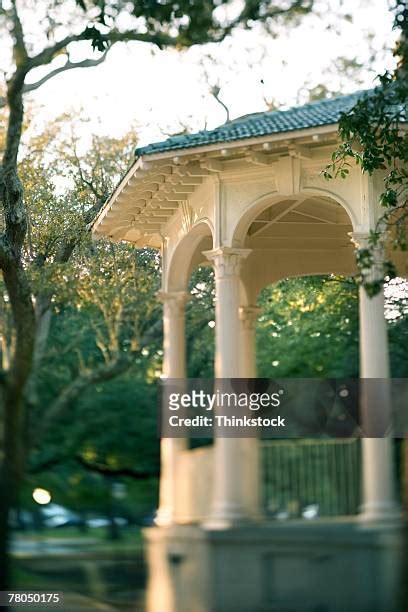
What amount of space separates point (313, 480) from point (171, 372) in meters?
4.67

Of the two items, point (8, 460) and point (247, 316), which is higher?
point (247, 316)

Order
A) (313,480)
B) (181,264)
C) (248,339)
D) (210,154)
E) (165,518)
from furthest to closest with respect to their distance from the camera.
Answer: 1. (248,339)
2. (181,264)
3. (165,518)
4. (210,154)
5. (313,480)

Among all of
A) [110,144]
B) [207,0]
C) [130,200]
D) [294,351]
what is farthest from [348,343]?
[207,0]

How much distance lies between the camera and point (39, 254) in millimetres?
26719

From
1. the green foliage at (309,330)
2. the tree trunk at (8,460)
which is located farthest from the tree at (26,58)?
the green foliage at (309,330)

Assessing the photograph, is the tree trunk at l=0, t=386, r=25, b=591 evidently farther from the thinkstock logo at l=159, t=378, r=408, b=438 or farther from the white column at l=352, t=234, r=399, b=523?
the white column at l=352, t=234, r=399, b=523

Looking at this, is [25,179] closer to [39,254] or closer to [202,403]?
[39,254]

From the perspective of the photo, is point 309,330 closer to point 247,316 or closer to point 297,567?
point 247,316

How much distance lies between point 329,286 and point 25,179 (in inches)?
444

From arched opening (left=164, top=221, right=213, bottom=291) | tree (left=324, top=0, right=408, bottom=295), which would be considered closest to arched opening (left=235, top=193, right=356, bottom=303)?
arched opening (left=164, top=221, right=213, bottom=291)

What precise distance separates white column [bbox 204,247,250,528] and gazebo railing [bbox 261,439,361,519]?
519 mm

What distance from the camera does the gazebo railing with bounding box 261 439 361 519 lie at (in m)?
17.0

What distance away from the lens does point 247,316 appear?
2261cm

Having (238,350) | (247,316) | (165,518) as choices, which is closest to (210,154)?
(238,350)
